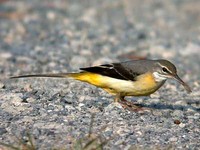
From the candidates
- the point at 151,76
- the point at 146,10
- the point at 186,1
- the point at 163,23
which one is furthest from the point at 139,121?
the point at 186,1

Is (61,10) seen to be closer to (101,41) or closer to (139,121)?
(101,41)

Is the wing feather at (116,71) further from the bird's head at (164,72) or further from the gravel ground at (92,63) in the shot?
the gravel ground at (92,63)

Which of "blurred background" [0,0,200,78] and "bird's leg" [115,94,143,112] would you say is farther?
"blurred background" [0,0,200,78]

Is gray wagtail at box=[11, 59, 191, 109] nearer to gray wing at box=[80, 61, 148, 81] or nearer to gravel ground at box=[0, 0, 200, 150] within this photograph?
gray wing at box=[80, 61, 148, 81]

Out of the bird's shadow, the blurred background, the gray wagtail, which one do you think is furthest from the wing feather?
the blurred background

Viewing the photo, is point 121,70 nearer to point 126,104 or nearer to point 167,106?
point 126,104

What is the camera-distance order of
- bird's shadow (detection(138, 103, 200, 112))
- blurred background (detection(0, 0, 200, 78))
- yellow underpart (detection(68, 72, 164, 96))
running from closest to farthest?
yellow underpart (detection(68, 72, 164, 96)) → bird's shadow (detection(138, 103, 200, 112)) → blurred background (detection(0, 0, 200, 78))

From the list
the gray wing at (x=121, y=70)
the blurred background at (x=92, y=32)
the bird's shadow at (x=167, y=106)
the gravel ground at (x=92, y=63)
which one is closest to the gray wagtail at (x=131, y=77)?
the gray wing at (x=121, y=70)
